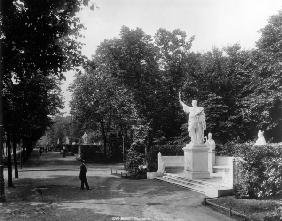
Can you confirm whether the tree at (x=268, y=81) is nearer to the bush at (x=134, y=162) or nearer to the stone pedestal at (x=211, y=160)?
the stone pedestal at (x=211, y=160)

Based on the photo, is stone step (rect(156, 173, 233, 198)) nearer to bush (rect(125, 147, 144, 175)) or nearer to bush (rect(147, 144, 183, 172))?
bush (rect(125, 147, 144, 175))

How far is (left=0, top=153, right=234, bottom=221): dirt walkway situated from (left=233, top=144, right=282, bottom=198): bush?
6.92 feet

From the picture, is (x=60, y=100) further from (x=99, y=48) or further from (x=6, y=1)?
(x=6, y=1)

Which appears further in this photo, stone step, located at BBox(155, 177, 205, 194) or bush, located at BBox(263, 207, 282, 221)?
stone step, located at BBox(155, 177, 205, 194)

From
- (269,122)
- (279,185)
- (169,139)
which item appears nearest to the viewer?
(279,185)

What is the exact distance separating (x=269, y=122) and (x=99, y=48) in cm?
2161

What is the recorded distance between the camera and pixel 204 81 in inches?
1897

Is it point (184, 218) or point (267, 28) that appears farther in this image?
point (267, 28)

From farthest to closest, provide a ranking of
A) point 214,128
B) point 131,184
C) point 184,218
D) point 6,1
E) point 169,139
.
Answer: point 169,139 → point 214,128 → point 131,184 → point 6,1 → point 184,218

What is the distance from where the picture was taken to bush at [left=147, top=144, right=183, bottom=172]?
33031 millimetres

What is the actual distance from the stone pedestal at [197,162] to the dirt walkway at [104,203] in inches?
70.3

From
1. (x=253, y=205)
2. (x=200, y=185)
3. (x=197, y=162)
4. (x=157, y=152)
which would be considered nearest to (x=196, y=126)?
(x=197, y=162)

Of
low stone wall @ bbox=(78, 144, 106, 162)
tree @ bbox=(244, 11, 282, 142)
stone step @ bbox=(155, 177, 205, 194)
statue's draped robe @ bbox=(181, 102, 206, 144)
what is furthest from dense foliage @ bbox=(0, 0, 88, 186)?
low stone wall @ bbox=(78, 144, 106, 162)

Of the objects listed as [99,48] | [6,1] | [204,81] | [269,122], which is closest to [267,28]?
[269,122]
